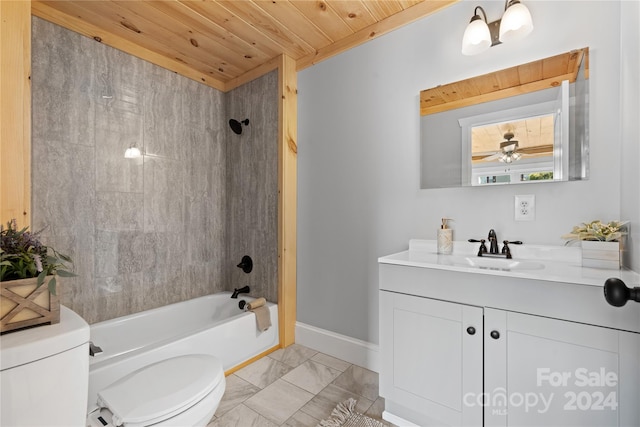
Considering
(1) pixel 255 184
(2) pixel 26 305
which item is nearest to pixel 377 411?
(2) pixel 26 305

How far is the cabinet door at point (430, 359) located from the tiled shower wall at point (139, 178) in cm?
121

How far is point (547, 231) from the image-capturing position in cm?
144

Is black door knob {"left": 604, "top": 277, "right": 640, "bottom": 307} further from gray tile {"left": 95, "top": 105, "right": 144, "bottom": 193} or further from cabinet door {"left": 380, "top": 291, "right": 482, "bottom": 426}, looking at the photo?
gray tile {"left": 95, "top": 105, "right": 144, "bottom": 193}

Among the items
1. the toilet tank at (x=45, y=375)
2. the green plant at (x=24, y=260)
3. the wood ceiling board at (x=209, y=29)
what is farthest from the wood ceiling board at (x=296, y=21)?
the toilet tank at (x=45, y=375)

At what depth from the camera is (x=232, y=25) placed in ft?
6.50

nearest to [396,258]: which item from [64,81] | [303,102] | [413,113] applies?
[413,113]

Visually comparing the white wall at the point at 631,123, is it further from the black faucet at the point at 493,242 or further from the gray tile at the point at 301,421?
the gray tile at the point at 301,421

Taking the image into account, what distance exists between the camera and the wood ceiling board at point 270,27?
1808 mm

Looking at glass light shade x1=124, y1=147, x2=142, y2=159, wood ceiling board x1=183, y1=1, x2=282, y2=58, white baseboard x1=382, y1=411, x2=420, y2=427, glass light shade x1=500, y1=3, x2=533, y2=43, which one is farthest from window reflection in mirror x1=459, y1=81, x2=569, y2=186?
glass light shade x1=124, y1=147, x2=142, y2=159

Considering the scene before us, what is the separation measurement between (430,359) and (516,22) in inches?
65.6

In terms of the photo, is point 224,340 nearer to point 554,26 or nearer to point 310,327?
point 310,327

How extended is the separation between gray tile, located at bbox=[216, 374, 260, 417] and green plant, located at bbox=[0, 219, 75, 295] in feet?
3.77

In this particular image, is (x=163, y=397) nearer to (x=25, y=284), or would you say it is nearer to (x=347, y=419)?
(x=25, y=284)

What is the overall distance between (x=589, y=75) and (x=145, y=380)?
7.58ft
